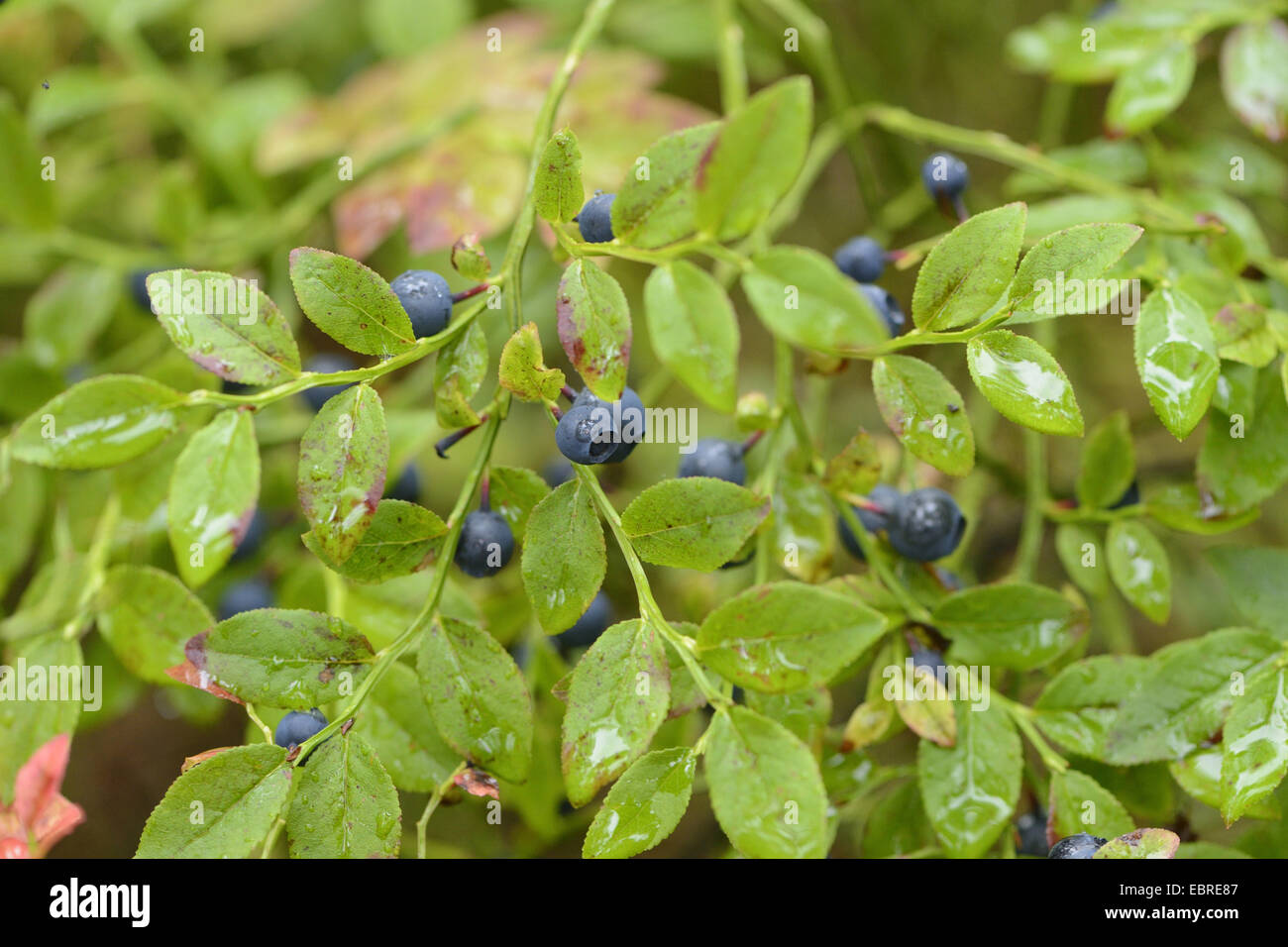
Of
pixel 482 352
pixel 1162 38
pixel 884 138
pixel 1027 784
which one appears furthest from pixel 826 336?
pixel 884 138

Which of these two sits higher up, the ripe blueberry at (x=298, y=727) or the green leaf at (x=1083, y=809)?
the ripe blueberry at (x=298, y=727)

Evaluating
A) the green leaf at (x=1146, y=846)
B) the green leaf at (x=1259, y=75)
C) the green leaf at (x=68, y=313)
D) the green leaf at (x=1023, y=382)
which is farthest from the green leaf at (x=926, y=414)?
the green leaf at (x=68, y=313)

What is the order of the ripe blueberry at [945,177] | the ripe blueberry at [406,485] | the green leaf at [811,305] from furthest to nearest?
the ripe blueberry at [406,485] < the ripe blueberry at [945,177] < the green leaf at [811,305]

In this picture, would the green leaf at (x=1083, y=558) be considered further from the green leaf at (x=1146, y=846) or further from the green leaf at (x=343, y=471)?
the green leaf at (x=343, y=471)

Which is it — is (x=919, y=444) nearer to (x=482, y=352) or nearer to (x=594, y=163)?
(x=482, y=352)

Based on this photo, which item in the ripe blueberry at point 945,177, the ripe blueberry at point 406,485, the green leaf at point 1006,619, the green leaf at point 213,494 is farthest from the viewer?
the ripe blueberry at point 406,485

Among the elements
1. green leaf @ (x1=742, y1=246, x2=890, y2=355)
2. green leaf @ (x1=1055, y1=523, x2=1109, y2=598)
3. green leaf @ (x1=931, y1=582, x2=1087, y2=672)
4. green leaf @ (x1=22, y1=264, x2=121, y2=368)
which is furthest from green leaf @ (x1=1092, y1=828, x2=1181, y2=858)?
green leaf @ (x1=22, y1=264, x2=121, y2=368)
